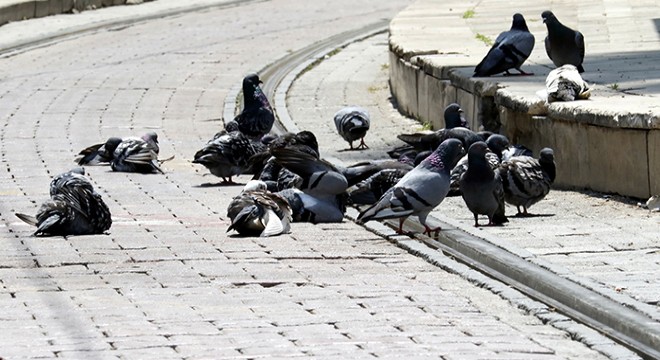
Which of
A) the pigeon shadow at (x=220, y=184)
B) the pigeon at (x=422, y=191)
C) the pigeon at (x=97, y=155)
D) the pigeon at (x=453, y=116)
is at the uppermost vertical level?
the pigeon at (x=422, y=191)

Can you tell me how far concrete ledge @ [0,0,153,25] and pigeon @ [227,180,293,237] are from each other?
1748 centimetres

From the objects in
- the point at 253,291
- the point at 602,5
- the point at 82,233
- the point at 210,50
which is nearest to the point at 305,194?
the point at 82,233

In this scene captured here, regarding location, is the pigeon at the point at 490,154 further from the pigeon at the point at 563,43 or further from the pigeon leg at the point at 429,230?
the pigeon at the point at 563,43

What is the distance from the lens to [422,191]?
31.8 ft

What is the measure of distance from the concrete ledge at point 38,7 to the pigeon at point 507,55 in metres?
14.8

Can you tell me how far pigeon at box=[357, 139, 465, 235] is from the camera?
9695 millimetres

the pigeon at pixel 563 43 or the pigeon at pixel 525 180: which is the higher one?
the pigeon at pixel 563 43

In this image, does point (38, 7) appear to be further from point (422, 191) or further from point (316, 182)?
point (422, 191)

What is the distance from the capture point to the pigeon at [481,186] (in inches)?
396

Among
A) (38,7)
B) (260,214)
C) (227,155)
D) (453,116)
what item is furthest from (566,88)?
(38,7)

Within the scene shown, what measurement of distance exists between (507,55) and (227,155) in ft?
9.43

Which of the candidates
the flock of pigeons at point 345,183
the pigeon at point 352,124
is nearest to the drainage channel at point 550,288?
the flock of pigeons at point 345,183

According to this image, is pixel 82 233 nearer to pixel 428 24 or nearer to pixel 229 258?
pixel 229 258

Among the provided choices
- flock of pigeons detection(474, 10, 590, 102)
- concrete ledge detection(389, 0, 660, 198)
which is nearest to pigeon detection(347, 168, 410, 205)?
concrete ledge detection(389, 0, 660, 198)
